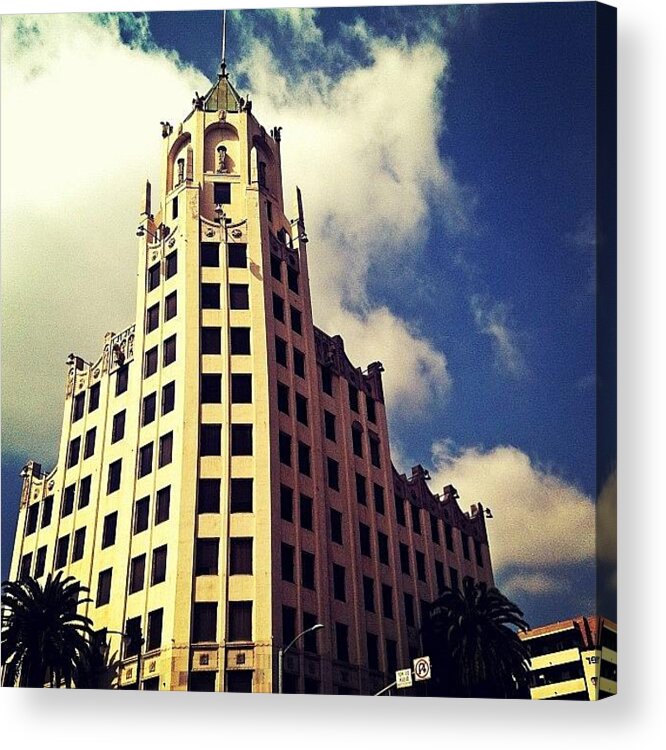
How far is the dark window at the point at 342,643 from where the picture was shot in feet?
55.5

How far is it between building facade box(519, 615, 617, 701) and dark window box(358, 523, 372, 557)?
2.88 meters

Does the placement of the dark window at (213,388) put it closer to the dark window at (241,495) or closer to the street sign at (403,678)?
the dark window at (241,495)

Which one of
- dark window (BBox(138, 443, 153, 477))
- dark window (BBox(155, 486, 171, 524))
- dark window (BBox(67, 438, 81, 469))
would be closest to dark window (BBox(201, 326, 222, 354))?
dark window (BBox(138, 443, 153, 477))

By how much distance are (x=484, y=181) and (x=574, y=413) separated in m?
3.41

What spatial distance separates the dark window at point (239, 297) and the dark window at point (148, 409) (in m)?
1.77

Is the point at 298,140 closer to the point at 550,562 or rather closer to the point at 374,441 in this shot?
the point at 374,441

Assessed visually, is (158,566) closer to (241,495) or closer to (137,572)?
(137,572)

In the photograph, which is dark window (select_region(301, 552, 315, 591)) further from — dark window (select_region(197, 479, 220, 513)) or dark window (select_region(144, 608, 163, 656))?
dark window (select_region(144, 608, 163, 656))

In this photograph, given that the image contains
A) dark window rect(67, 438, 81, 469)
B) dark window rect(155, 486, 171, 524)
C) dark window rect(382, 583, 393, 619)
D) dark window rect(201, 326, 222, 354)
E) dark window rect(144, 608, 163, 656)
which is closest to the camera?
dark window rect(144, 608, 163, 656)

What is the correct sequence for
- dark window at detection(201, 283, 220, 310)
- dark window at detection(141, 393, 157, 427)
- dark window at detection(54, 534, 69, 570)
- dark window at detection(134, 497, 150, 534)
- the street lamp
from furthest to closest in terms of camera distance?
dark window at detection(201, 283, 220, 310) < dark window at detection(141, 393, 157, 427) < dark window at detection(134, 497, 150, 534) < dark window at detection(54, 534, 69, 570) < the street lamp

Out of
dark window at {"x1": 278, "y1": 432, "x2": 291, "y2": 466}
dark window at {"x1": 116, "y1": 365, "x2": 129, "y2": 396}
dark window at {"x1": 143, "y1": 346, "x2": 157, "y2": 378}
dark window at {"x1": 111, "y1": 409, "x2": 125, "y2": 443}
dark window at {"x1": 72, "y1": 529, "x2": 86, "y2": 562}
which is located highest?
dark window at {"x1": 143, "y1": 346, "x2": 157, "y2": 378}

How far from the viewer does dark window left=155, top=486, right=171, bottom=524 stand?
1772 cm

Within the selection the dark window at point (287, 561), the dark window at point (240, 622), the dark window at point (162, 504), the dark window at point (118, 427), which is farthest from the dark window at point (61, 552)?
the dark window at point (287, 561)

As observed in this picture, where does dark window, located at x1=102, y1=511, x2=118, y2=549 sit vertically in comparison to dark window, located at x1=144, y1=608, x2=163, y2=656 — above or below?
above
